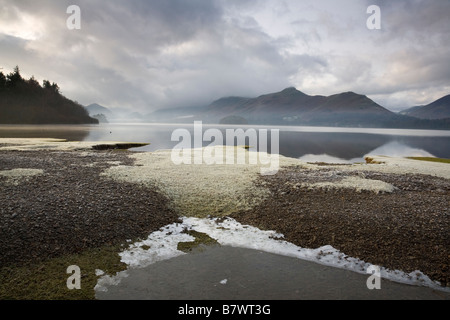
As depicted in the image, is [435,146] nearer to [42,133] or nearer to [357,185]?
[357,185]

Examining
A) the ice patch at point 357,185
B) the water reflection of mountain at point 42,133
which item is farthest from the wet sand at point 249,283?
the water reflection of mountain at point 42,133

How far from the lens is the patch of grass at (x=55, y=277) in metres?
8.84

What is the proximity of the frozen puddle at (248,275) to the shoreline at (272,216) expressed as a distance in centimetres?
95

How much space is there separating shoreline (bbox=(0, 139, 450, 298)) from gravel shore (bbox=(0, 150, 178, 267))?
0.13 ft

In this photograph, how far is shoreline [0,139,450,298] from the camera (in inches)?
457

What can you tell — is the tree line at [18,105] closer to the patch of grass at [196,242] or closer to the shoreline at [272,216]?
the shoreline at [272,216]

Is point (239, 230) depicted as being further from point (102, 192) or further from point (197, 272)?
point (102, 192)

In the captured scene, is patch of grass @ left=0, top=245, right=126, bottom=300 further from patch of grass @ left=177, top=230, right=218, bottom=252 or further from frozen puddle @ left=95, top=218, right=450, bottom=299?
patch of grass @ left=177, top=230, right=218, bottom=252

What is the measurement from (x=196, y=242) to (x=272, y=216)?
17.7ft

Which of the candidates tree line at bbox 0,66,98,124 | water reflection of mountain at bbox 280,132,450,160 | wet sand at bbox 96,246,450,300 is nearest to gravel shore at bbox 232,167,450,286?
wet sand at bbox 96,246,450,300

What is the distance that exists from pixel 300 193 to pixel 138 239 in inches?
496

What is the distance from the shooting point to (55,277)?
9.66 m
